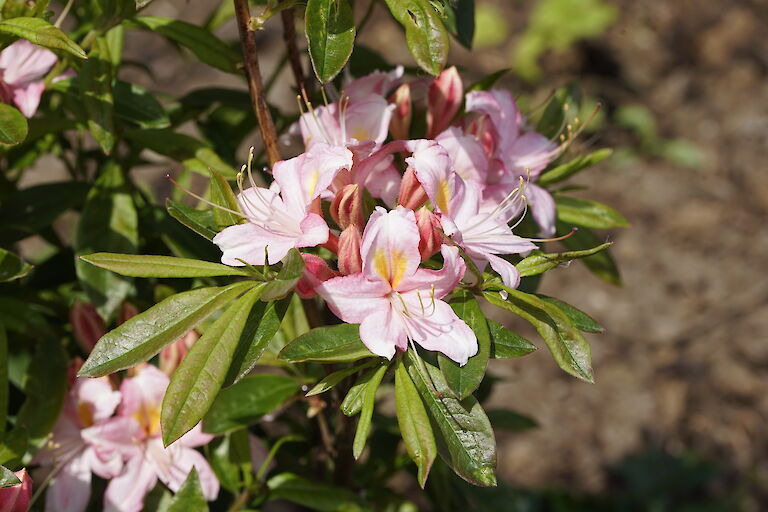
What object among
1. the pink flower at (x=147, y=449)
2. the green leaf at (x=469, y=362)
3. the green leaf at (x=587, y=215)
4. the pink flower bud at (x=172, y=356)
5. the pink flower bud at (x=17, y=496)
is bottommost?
the pink flower at (x=147, y=449)

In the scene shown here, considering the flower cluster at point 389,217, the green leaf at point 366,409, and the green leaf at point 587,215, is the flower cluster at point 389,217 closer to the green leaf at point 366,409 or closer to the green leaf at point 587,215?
the green leaf at point 366,409

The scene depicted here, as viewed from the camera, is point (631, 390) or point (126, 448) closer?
point (126, 448)

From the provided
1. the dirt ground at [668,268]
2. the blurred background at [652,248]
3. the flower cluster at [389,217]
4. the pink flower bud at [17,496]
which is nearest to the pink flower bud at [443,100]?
the flower cluster at [389,217]

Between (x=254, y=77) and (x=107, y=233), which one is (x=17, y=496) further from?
(x=254, y=77)

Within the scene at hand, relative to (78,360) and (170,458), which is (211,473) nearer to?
(170,458)

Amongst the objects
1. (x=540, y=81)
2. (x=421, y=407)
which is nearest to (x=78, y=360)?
(x=421, y=407)

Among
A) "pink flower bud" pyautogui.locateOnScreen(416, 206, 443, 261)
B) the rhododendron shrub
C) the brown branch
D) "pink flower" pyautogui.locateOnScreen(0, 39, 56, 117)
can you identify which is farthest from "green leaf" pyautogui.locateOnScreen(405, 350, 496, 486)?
"pink flower" pyautogui.locateOnScreen(0, 39, 56, 117)

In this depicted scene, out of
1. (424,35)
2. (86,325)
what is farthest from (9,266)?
(424,35)
